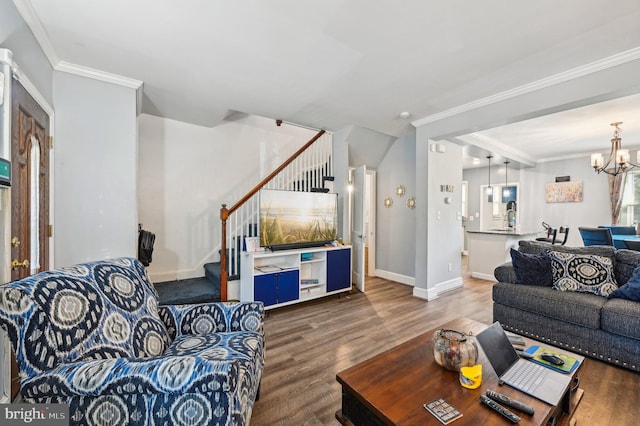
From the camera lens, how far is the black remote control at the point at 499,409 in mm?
1099

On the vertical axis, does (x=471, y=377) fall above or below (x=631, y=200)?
below

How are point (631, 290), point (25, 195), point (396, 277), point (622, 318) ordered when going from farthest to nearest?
point (396, 277) < point (631, 290) < point (622, 318) < point (25, 195)

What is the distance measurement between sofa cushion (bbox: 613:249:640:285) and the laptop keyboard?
2.04m

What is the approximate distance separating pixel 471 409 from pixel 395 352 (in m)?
0.51

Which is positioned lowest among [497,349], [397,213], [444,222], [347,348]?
[347,348]

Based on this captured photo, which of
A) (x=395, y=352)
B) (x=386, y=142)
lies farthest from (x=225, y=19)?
(x=386, y=142)

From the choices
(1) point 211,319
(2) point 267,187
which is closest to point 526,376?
(1) point 211,319

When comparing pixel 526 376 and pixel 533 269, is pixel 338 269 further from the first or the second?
pixel 526 376

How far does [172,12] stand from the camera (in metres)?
1.85

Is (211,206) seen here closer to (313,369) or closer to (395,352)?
(313,369)

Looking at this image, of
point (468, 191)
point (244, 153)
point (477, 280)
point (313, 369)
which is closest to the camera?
point (313, 369)

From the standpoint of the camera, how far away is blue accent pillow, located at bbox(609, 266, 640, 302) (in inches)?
91.4

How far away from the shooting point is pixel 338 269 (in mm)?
4078

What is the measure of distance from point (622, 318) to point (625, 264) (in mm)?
729
